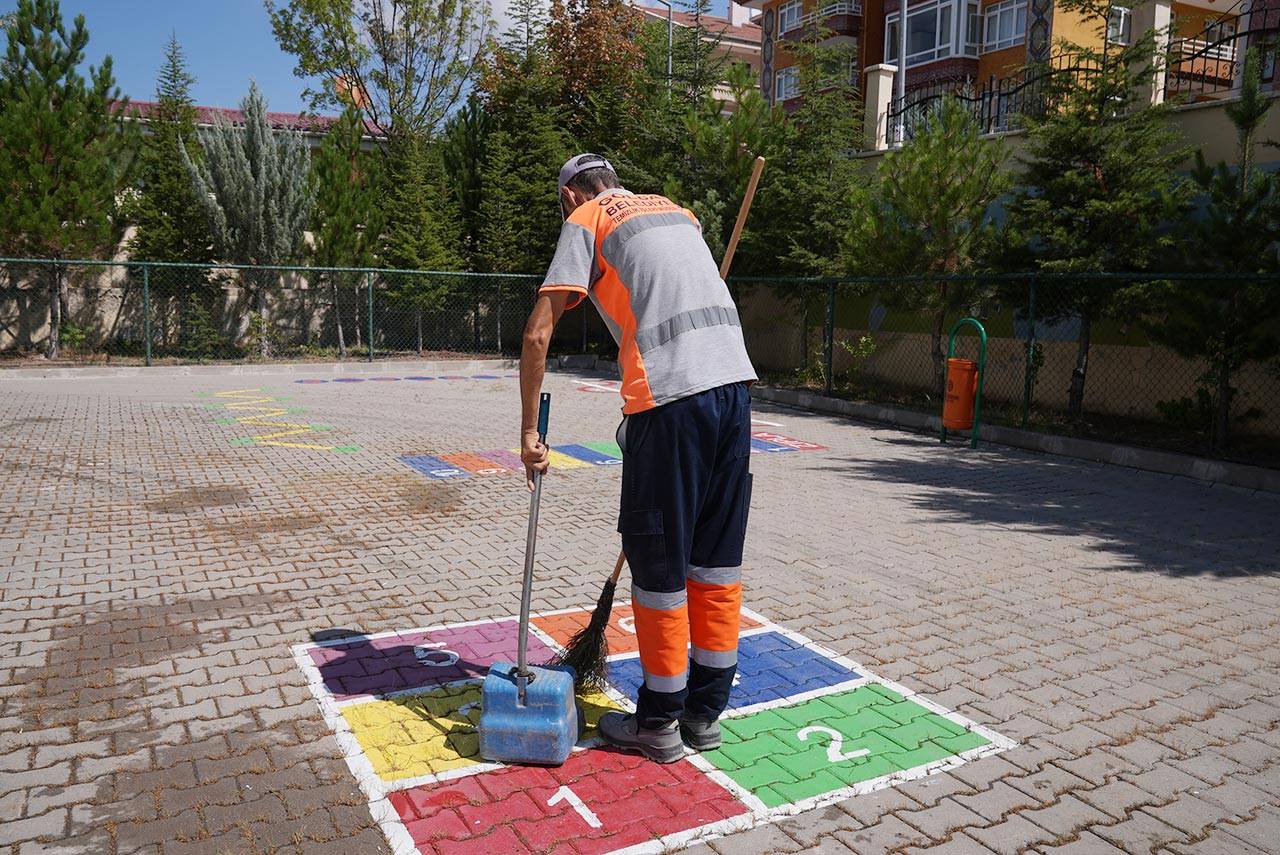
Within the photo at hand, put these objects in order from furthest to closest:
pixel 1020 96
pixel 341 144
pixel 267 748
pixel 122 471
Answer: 1. pixel 341 144
2. pixel 1020 96
3. pixel 122 471
4. pixel 267 748

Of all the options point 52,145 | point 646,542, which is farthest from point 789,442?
point 52,145

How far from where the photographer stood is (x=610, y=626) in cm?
517

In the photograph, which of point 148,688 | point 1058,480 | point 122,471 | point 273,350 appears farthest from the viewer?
point 273,350

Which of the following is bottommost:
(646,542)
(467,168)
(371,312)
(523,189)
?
(646,542)

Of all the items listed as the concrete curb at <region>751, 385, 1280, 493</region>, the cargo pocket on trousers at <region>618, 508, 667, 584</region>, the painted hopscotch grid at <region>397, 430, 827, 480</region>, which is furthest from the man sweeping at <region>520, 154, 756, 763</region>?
the concrete curb at <region>751, 385, 1280, 493</region>

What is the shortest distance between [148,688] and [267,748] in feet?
2.96

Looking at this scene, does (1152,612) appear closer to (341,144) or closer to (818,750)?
(818,750)

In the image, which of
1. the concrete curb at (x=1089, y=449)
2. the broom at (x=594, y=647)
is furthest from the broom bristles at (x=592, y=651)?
the concrete curb at (x=1089, y=449)

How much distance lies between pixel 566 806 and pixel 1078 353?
1194 centimetres

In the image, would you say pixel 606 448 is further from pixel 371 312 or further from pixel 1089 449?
pixel 371 312

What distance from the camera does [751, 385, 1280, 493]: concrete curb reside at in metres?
9.68

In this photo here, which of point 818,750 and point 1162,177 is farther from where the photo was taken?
point 1162,177

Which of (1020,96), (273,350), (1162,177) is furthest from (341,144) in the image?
(1162,177)

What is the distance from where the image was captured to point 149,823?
3.14 m
